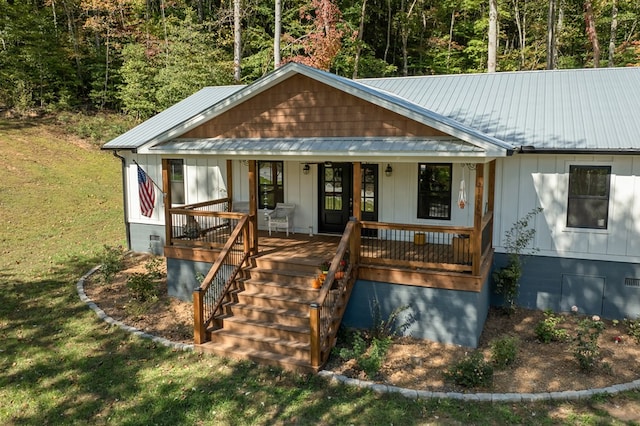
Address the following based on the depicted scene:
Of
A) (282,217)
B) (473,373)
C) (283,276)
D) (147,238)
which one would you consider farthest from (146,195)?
(473,373)

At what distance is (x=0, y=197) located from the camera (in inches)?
731

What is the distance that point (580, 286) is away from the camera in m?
10.1

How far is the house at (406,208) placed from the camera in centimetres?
867

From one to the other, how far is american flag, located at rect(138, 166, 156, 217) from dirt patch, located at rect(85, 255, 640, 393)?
354 centimetres

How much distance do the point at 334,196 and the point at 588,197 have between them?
595cm

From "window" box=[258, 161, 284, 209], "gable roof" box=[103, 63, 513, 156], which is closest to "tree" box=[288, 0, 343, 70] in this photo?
"window" box=[258, 161, 284, 209]

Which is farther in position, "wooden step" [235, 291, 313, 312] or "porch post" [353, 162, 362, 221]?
"porch post" [353, 162, 362, 221]

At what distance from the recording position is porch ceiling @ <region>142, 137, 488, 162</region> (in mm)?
8422

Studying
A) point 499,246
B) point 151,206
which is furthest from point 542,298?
point 151,206

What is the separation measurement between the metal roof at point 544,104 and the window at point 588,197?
0.65m

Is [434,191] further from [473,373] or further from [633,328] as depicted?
[473,373]

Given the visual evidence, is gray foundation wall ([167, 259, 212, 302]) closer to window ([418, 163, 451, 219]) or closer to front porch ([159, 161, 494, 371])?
front porch ([159, 161, 494, 371])

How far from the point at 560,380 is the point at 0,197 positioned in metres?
20.2

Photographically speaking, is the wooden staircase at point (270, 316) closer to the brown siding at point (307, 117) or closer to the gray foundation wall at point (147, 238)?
the brown siding at point (307, 117)
